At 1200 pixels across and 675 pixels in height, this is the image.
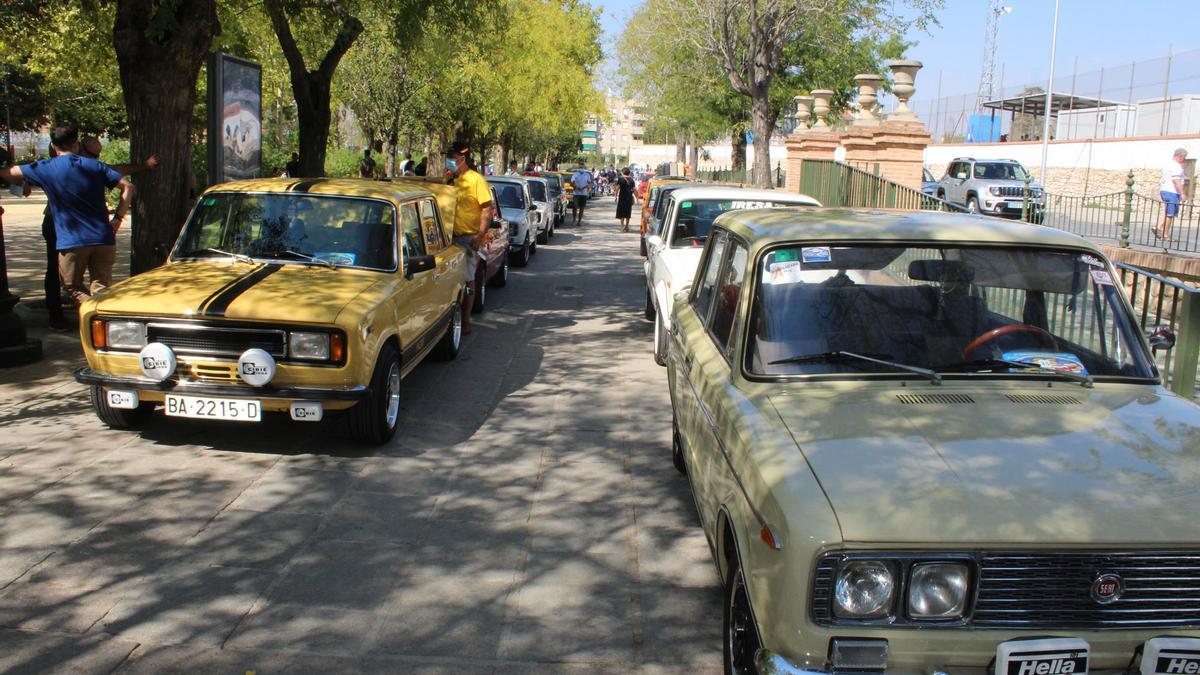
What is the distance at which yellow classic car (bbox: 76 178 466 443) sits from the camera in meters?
6.10

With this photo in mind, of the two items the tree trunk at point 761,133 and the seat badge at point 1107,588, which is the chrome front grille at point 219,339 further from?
the tree trunk at point 761,133

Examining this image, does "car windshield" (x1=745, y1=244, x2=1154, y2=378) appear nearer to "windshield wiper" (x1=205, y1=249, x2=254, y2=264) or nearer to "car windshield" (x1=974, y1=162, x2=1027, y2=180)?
"windshield wiper" (x1=205, y1=249, x2=254, y2=264)

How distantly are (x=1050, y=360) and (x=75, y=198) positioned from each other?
27.4 ft

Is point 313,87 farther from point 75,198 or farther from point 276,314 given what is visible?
point 276,314

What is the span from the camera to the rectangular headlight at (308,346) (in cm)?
615

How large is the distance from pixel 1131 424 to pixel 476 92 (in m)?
33.6

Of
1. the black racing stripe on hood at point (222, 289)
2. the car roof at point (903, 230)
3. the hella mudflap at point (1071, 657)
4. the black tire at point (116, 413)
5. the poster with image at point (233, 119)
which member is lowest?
the black tire at point (116, 413)

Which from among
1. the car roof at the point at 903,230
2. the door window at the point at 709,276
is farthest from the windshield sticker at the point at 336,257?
the car roof at the point at 903,230

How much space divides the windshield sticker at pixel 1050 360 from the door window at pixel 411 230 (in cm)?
486

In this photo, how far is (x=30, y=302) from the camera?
1171 centimetres

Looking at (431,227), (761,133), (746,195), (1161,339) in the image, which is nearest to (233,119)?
(431,227)

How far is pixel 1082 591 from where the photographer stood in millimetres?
2889

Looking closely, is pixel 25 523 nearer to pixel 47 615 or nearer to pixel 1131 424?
pixel 47 615

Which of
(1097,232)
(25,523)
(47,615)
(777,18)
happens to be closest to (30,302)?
(25,523)
